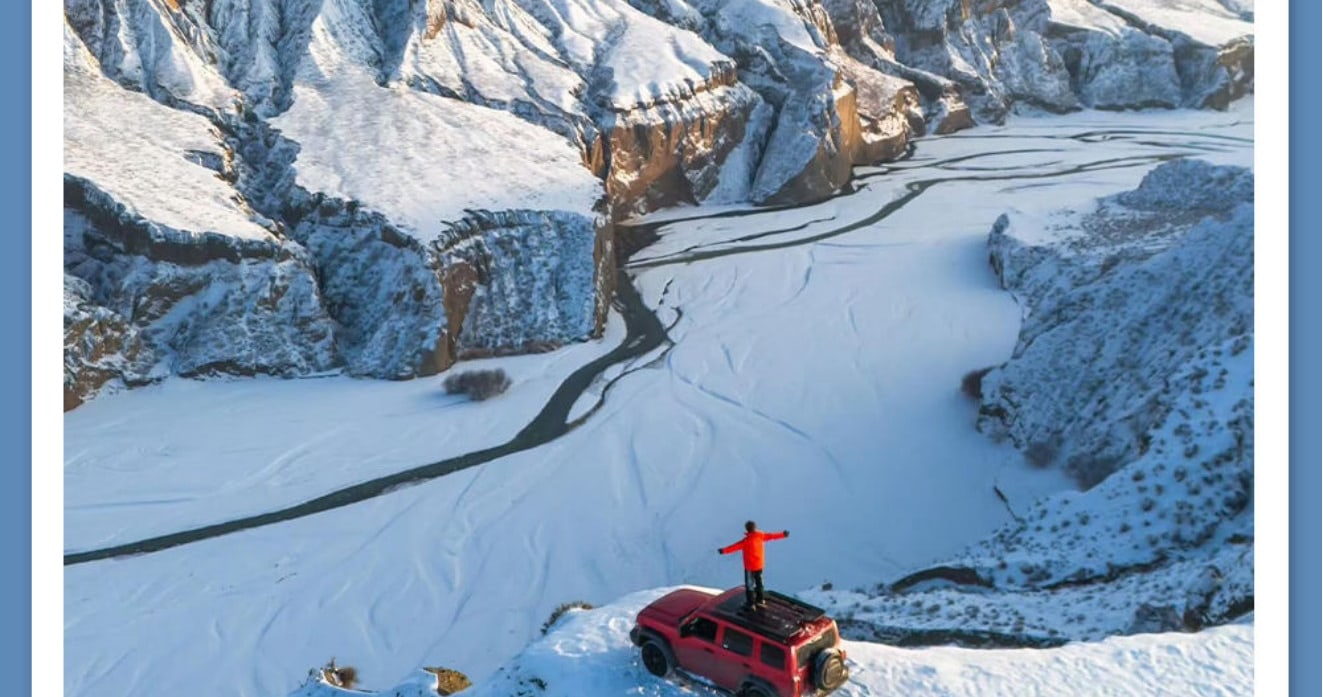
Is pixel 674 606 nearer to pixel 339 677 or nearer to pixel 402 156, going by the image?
pixel 339 677

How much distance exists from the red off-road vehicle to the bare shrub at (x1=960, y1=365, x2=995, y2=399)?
21616 mm

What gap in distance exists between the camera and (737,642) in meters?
12.7

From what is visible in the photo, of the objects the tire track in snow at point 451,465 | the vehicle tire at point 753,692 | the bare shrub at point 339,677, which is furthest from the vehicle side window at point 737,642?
the tire track in snow at point 451,465

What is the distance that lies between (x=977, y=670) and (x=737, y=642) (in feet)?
9.88

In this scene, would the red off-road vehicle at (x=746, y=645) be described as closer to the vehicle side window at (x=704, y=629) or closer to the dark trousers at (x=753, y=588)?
the vehicle side window at (x=704, y=629)

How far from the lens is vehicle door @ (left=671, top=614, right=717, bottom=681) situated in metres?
12.8

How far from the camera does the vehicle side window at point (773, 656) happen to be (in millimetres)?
12203

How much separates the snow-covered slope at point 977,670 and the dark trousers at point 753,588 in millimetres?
1225

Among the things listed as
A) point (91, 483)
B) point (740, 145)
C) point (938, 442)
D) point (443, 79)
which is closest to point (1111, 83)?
point (740, 145)

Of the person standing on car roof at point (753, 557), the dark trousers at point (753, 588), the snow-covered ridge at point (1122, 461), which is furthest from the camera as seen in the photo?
the snow-covered ridge at point (1122, 461)

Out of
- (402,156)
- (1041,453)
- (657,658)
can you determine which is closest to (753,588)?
(657,658)

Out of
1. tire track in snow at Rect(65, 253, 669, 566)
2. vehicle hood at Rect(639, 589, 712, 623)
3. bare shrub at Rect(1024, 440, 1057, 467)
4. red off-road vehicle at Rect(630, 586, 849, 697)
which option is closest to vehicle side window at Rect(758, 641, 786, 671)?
red off-road vehicle at Rect(630, 586, 849, 697)

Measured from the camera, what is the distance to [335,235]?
1710 inches

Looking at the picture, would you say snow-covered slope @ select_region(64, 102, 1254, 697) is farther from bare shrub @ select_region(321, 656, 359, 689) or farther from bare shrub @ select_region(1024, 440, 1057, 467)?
bare shrub @ select_region(321, 656, 359, 689)
